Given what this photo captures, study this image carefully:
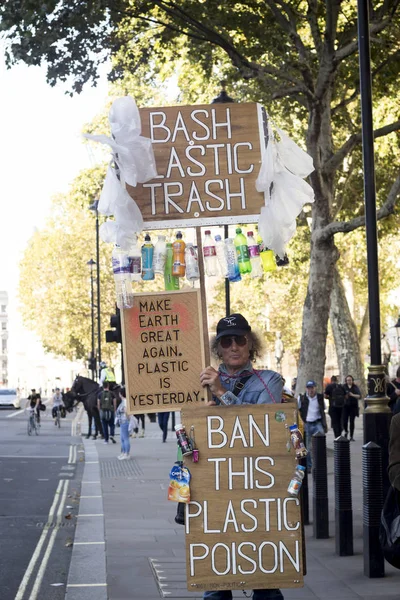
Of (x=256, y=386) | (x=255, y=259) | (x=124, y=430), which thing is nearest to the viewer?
(x=256, y=386)

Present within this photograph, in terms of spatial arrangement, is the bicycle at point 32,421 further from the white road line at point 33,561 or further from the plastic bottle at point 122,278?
the plastic bottle at point 122,278

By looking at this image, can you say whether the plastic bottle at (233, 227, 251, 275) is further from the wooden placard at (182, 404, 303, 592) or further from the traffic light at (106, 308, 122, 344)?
the traffic light at (106, 308, 122, 344)

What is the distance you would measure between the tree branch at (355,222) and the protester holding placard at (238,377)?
48.5 feet

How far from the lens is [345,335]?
1742 inches

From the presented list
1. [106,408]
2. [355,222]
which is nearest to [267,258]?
[355,222]

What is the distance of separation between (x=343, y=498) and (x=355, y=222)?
11.9 meters

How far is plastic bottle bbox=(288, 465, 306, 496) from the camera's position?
6.25m

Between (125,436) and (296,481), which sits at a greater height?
(296,481)

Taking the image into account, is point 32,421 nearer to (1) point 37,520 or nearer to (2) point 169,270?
(1) point 37,520

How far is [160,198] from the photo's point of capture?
7.01 meters

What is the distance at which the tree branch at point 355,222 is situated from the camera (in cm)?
2134

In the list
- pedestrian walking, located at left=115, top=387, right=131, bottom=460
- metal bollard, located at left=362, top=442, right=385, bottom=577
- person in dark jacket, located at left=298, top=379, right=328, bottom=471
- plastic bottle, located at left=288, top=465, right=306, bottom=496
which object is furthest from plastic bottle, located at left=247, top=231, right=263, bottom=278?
pedestrian walking, located at left=115, top=387, right=131, bottom=460

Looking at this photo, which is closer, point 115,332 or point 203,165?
point 203,165

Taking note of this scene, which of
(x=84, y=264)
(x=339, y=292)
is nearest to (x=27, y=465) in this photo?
(x=339, y=292)
